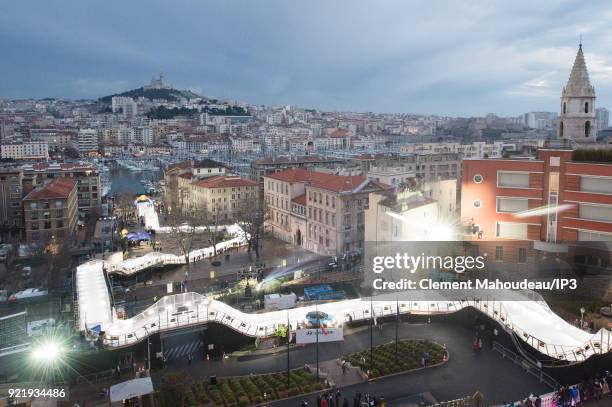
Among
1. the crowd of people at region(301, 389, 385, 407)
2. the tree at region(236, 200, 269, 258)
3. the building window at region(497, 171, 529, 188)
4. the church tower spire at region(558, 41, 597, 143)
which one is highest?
the church tower spire at region(558, 41, 597, 143)

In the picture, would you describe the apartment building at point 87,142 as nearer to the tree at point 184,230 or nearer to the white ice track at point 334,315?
the tree at point 184,230

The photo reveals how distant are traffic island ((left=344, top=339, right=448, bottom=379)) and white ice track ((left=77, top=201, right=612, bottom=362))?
1861 mm

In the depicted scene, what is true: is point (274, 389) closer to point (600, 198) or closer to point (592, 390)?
point (592, 390)

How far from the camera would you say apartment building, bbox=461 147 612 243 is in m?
17.4

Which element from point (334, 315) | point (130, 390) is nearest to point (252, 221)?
point (334, 315)

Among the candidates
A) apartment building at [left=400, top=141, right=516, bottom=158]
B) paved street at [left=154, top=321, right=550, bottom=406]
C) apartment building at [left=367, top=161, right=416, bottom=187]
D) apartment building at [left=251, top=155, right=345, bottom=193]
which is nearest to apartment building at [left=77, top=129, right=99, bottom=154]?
apartment building at [left=400, top=141, right=516, bottom=158]

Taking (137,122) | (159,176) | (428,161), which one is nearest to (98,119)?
(137,122)

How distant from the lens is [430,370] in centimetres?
1209

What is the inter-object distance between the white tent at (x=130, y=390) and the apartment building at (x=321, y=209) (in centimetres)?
1598

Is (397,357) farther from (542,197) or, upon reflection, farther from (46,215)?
(46,215)

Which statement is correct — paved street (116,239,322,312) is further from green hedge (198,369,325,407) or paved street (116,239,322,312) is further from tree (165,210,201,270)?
green hedge (198,369,325,407)

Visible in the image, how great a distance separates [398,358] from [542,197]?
9.43 meters

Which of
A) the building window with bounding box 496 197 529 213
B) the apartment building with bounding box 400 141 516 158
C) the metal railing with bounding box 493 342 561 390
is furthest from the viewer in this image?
the apartment building with bounding box 400 141 516 158

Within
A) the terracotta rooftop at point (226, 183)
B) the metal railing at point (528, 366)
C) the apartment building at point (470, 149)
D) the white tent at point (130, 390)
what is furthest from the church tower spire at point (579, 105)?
the apartment building at point (470, 149)
